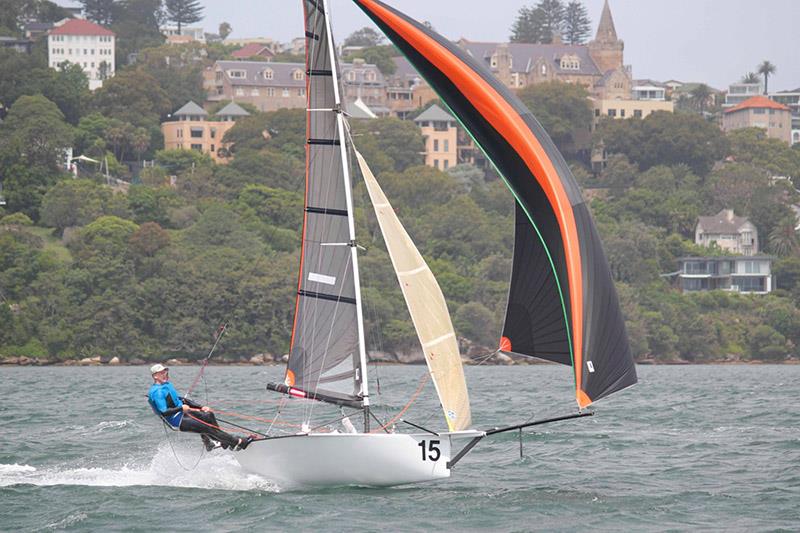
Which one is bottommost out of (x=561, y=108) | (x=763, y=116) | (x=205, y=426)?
(x=205, y=426)

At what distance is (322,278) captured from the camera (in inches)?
659

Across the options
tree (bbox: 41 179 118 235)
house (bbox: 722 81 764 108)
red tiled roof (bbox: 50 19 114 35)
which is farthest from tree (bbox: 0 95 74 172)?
house (bbox: 722 81 764 108)

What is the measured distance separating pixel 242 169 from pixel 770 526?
7987 centimetres

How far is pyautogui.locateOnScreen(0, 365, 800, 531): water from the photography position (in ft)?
51.0

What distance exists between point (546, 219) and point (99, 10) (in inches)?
6286

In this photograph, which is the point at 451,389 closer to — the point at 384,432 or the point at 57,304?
the point at 384,432

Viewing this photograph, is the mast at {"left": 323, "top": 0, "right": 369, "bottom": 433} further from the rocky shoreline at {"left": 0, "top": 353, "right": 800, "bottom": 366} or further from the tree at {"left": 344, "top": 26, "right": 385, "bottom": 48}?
the tree at {"left": 344, "top": 26, "right": 385, "bottom": 48}

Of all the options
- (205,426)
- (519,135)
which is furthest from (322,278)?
(519,135)

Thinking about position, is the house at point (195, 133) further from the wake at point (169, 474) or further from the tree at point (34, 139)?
the wake at point (169, 474)

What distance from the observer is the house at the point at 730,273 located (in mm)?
88750

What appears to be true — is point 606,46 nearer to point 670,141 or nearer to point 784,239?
point 670,141

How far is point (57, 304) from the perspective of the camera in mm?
66312

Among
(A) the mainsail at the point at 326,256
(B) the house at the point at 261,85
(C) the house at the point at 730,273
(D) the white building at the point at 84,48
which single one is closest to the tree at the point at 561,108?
(B) the house at the point at 261,85

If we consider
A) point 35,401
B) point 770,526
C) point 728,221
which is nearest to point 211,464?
point 770,526
